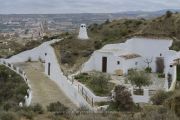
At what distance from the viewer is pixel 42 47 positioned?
123 ft

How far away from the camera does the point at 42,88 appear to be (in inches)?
1038

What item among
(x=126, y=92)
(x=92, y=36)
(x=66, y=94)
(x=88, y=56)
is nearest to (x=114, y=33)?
(x=92, y=36)

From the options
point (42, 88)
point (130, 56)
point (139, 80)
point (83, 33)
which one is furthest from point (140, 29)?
point (139, 80)

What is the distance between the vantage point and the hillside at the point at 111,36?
32.3 m

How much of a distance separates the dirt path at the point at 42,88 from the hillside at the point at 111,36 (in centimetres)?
171

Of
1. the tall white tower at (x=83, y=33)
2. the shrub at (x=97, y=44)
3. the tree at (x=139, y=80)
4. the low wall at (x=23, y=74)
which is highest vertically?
the tall white tower at (x=83, y=33)

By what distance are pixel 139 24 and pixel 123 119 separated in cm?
2744

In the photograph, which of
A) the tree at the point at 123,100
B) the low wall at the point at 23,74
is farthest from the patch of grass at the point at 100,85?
the low wall at the point at 23,74

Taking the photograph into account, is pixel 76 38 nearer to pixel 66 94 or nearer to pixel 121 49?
pixel 121 49

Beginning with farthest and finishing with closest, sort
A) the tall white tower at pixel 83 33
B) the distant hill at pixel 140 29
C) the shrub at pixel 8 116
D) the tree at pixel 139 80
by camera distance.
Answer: the tall white tower at pixel 83 33 → the distant hill at pixel 140 29 → the tree at pixel 139 80 → the shrub at pixel 8 116

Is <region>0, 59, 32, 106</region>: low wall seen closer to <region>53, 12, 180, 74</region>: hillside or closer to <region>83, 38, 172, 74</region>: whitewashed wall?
<region>53, 12, 180, 74</region>: hillside

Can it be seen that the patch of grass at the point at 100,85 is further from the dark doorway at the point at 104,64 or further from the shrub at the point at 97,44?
the shrub at the point at 97,44

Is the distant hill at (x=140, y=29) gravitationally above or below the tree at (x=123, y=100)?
above

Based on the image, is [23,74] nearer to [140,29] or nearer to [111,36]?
[111,36]
